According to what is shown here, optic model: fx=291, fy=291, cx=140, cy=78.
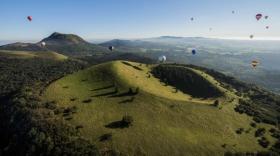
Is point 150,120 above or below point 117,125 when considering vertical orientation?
below

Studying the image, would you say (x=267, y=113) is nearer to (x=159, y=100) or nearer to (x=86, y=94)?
(x=159, y=100)

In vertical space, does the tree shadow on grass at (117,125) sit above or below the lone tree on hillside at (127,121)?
below

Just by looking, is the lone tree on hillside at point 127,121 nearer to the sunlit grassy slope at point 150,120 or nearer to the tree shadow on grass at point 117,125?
the tree shadow on grass at point 117,125

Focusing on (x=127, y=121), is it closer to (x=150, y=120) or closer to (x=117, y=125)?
(x=117, y=125)

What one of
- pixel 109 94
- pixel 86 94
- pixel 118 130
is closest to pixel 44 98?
pixel 86 94

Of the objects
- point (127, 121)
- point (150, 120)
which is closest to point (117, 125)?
point (127, 121)

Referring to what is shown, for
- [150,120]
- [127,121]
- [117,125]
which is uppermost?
[127,121]

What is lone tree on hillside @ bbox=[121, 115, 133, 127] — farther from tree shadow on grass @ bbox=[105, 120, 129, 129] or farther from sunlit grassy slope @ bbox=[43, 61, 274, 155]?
sunlit grassy slope @ bbox=[43, 61, 274, 155]

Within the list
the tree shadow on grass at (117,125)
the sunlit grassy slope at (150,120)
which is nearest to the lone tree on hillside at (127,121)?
the tree shadow on grass at (117,125)

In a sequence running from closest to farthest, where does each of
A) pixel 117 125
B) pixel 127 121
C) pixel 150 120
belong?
pixel 117 125 → pixel 127 121 → pixel 150 120
